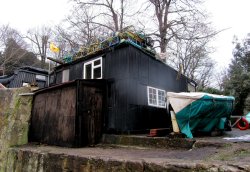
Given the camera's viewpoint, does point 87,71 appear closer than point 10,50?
Yes

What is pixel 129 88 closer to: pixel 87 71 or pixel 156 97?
pixel 156 97

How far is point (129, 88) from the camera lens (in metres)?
9.05

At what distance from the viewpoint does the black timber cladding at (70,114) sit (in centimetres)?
791

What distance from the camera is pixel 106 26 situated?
20.3 m

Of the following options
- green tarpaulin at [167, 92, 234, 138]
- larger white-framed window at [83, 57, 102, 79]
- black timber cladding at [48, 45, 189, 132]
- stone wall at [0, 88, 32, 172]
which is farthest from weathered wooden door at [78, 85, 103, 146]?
green tarpaulin at [167, 92, 234, 138]

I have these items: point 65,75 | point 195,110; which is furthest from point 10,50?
point 195,110

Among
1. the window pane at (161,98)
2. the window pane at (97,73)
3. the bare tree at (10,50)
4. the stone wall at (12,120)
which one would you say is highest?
the bare tree at (10,50)

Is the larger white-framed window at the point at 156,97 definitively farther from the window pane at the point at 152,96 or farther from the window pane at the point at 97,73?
the window pane at the point at 97,73

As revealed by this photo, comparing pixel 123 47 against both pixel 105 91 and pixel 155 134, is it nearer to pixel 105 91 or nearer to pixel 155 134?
pixel 105 91

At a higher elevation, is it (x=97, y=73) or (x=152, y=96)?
(x=97, y=73)

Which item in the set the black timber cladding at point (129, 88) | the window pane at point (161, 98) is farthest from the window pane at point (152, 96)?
the window pane at point (161, 98)

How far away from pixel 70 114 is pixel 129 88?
2759 mm

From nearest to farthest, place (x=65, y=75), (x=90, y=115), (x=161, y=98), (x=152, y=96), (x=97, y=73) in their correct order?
(x=90, y=115)
(x=97, y=73)
(x=152, y=96)
(x=161, y=98)
(x=65, y=75)

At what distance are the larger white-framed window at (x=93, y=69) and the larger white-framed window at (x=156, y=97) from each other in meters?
2.65
